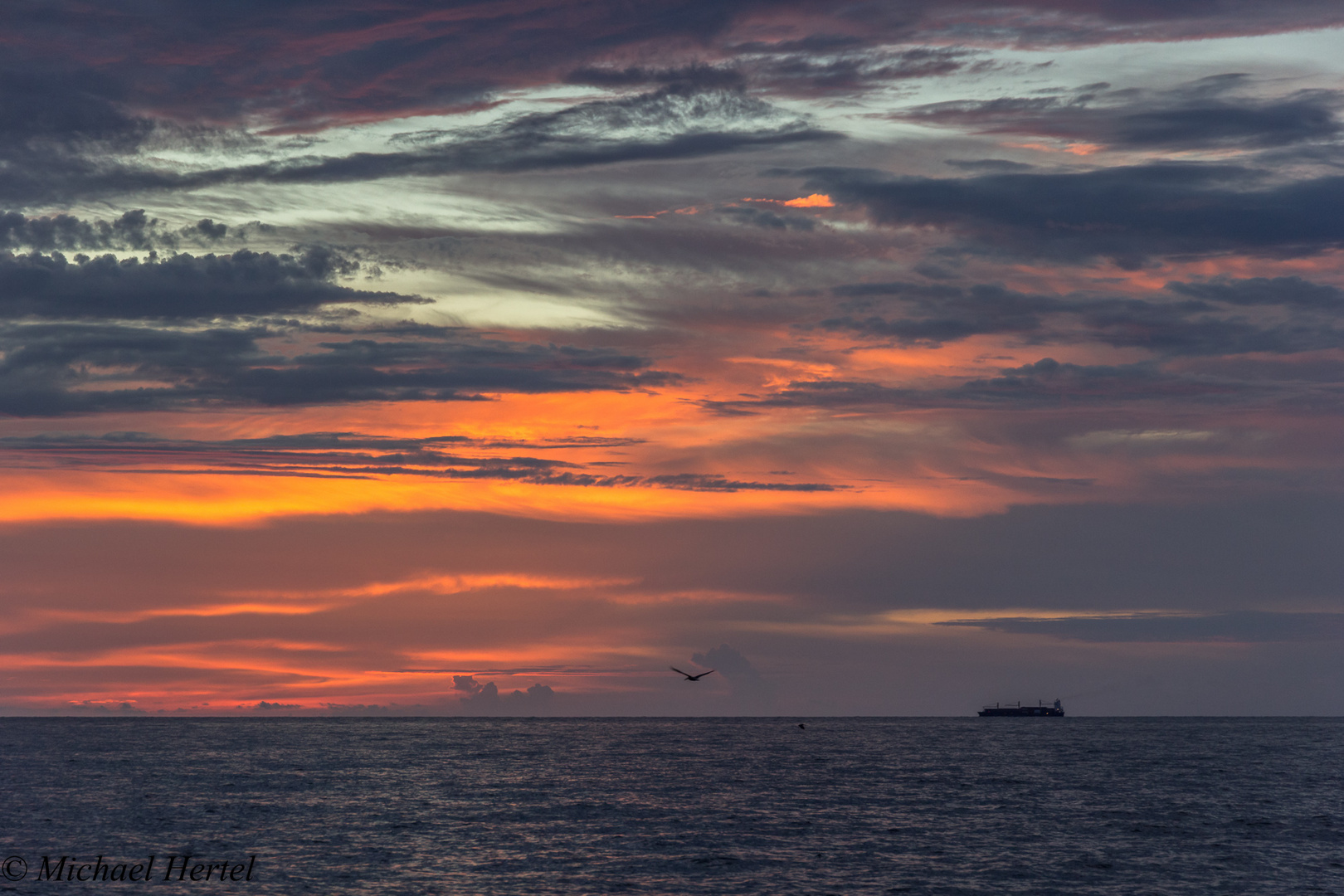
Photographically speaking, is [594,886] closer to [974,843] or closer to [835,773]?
[974,843]

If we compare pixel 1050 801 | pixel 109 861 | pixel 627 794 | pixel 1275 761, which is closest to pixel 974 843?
pixel 1050 801

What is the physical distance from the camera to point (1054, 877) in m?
74.9

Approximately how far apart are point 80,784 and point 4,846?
2242 inches

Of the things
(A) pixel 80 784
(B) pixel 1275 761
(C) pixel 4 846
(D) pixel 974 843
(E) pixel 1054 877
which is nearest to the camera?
(E) pixel 1054 877

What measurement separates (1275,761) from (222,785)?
161 m

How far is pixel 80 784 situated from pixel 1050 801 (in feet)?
346

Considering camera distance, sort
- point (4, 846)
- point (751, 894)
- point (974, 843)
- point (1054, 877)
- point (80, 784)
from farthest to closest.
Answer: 1. point (80, 784)
2. point (974, 843)
3. point (4, 846)
4. point (1054, 877)
5. point (751, 894)

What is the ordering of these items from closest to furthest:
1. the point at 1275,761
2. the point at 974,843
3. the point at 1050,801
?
the point at 974,843
the point at 1050,801
the point at 1275,761

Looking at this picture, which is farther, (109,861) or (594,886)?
(109,861)

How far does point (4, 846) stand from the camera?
271ft

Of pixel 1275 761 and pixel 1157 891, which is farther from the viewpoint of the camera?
pixel 1275 761

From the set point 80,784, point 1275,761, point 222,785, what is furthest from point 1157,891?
point 1275,761

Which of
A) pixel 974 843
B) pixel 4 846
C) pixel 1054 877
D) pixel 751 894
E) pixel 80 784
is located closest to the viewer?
pixel 751 894

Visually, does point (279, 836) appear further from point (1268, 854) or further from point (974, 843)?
point (1268, 854)
